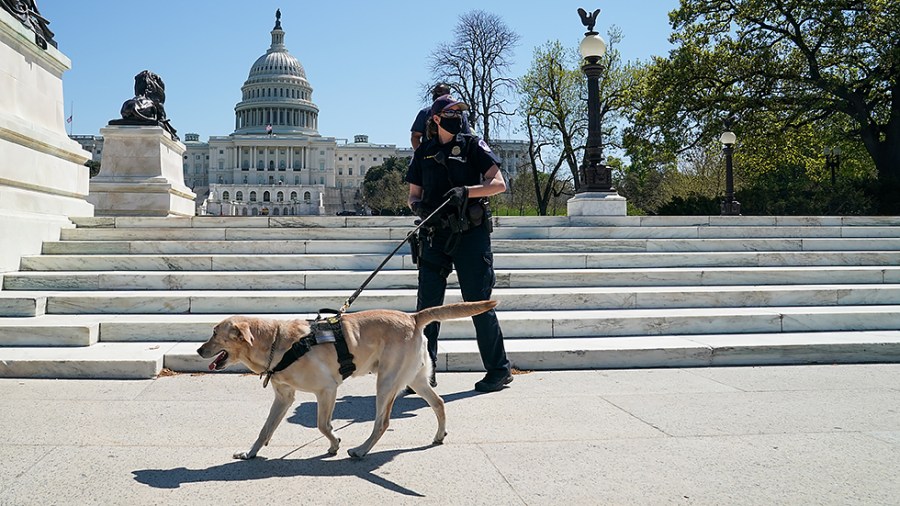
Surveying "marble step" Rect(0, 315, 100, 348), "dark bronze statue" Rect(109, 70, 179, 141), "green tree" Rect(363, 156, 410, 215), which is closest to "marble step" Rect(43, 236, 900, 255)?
"marble step" Rect(0, 315, 100, 348)

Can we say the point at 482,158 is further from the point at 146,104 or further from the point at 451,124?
the point at 146,104

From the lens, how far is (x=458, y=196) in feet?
15.8

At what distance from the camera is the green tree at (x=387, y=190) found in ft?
236

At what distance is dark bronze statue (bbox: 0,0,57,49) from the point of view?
A: 8.80m

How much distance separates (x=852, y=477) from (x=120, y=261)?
824cm

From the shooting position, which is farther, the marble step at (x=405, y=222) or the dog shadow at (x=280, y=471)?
the marble step at (x=405, y=222)

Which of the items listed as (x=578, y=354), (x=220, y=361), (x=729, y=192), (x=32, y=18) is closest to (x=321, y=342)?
(x=220, y=361)

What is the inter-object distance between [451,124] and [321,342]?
2.24 metres

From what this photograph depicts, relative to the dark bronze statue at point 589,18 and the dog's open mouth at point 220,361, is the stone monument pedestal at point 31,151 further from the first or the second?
the dark bronze statue at point 589,18

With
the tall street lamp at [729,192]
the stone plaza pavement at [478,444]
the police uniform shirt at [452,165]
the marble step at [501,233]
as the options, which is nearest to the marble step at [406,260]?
the marble step at [501,233]

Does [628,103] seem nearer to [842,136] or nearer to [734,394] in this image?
[842,136]

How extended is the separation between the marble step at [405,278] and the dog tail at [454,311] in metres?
4.30

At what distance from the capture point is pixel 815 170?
31.6 metres

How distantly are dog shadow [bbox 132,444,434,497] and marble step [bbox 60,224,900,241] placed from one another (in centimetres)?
680
